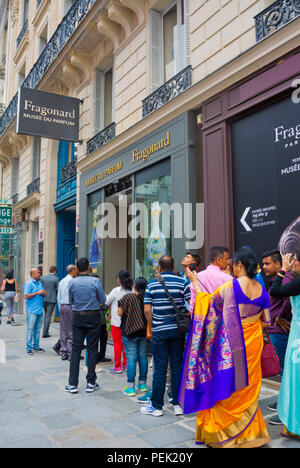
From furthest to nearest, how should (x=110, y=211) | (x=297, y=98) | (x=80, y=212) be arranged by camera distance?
(x=80, y=212) → (x=110, y=211) → (x=297, y=98)

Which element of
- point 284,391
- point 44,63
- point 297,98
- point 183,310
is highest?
point 44,63

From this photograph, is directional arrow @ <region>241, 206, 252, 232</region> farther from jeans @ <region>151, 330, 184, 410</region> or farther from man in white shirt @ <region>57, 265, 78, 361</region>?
man in white shirt @ <region>57, 265, 78, 361</region>

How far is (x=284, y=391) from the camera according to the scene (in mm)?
3674

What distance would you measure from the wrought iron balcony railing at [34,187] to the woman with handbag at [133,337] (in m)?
10.7

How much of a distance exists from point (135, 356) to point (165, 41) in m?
6.89

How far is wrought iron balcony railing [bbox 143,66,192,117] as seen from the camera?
7.41 meters

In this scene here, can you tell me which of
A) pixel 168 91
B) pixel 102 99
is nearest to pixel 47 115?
pixel 102 99

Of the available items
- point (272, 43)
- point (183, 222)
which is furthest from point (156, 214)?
point (272, 43)

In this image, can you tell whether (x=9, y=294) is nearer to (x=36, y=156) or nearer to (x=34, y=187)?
(x=34, y=187)

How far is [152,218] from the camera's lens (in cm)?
848

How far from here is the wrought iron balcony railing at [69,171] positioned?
41.7ft

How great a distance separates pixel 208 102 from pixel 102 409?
5177mm

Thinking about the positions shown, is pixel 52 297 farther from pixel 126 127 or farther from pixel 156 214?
pixel 126 127

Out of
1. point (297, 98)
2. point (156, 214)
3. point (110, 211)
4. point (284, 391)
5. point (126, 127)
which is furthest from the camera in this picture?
point (110, 211)
